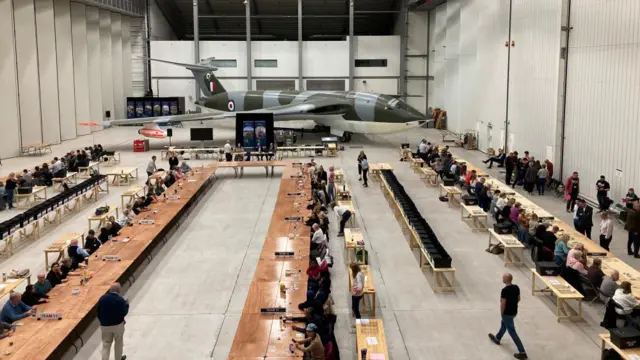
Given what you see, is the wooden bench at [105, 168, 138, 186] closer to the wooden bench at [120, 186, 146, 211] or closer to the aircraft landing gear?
the wooden bench at [120, 186, 146, 211]

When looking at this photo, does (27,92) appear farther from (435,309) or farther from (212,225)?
(435,309)

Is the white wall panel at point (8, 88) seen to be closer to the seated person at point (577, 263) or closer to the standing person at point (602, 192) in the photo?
the standing person at point (602, 192)

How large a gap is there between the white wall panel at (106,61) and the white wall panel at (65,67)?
6.59 meters

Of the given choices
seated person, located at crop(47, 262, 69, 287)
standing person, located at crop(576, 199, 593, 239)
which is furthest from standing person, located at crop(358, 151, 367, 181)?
seated person, located at crop(47, 262, 69, 287)

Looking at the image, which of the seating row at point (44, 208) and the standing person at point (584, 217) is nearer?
the seating row at point (44, 208)

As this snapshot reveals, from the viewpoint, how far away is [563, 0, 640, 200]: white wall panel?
763 inches

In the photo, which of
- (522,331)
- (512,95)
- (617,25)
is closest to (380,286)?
(522,331)

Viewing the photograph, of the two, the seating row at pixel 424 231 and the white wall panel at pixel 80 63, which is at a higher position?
the white wall panel at pixel 80 63

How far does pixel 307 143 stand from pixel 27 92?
53.5 ft

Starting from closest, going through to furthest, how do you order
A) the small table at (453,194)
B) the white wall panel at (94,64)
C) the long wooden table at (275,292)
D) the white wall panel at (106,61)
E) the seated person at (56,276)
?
the long wooden table at (275,292), the seated person at (56,276), the small table at (453,194), the white wall panel at (94,64), the white wall panel at (106,61)

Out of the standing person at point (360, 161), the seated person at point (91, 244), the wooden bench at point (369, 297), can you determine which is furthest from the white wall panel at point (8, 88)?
the wooden bench at point (369, 297)

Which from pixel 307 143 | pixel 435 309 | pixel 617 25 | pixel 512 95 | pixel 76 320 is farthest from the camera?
pixel 307 143

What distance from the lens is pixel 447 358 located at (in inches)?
436

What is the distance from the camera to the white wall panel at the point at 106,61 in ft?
155
